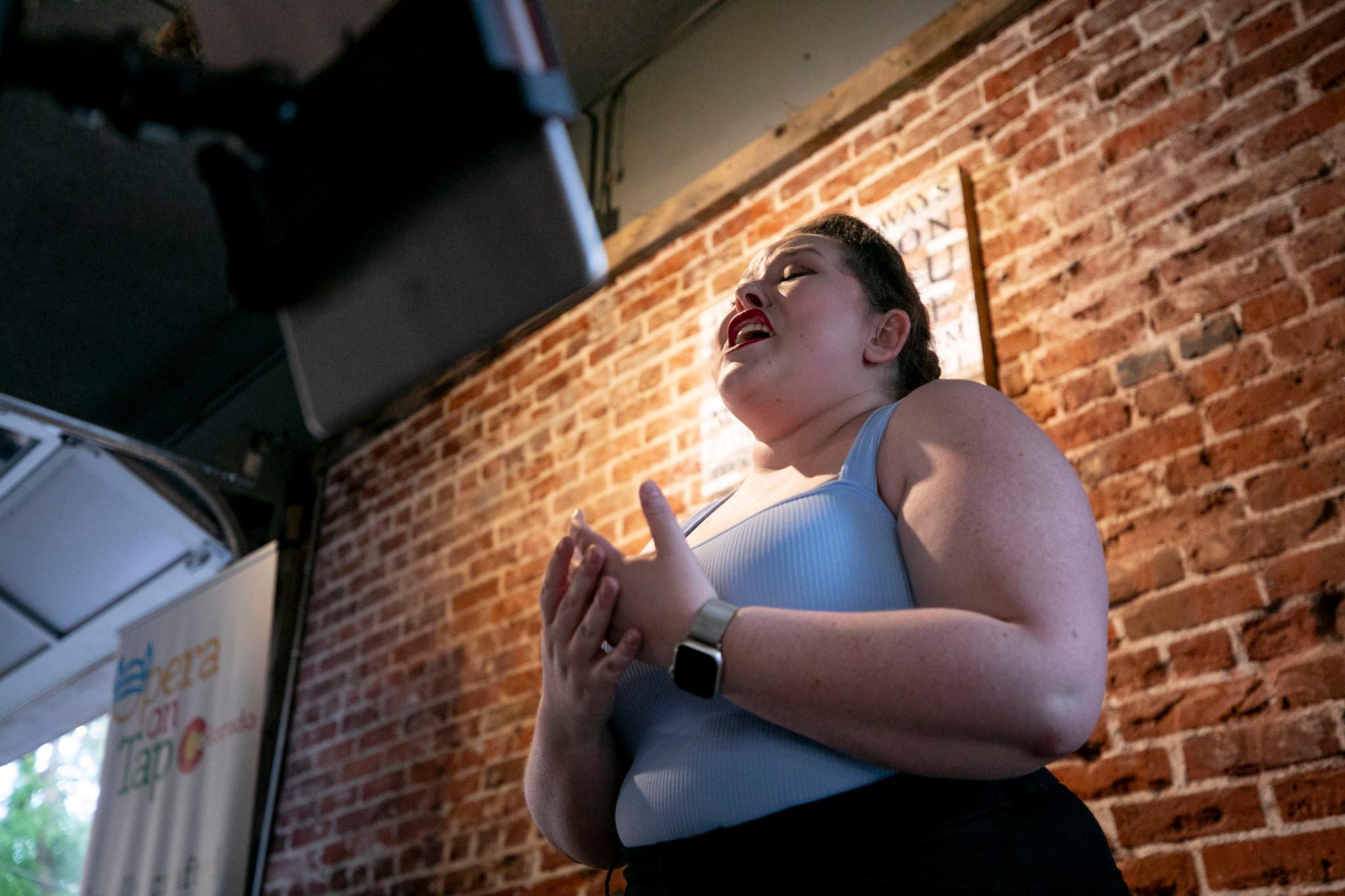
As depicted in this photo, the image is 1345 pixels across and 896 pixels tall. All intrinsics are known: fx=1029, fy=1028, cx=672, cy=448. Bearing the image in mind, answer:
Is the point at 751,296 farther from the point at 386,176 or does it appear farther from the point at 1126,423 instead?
the point at 1126,423

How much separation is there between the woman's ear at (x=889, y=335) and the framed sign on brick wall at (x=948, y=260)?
823mm

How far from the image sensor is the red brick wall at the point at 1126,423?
162cm

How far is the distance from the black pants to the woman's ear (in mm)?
573

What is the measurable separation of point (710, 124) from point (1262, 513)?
2081 millimetres

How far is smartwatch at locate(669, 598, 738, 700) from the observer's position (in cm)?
84


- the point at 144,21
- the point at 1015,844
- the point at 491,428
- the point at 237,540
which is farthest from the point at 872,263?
the point at 237,540

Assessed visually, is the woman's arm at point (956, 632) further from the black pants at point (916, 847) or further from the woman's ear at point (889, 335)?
the woman's ear at point (889, 335)

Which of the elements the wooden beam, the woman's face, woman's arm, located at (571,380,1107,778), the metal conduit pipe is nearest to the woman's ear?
the woman's face

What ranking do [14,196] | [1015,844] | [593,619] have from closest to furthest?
[1015,844]
[593,619]
[14,196]

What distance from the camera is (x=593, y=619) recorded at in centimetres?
92

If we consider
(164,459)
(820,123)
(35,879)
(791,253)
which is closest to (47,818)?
(35,879)

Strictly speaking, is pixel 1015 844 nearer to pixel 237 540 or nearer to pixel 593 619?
pixel 593 619

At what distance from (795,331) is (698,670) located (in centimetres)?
55

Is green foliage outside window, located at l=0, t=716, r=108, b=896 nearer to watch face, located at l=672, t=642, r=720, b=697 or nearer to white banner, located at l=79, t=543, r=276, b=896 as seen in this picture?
white banner, located at l=79, t=543, r=276, b=896
